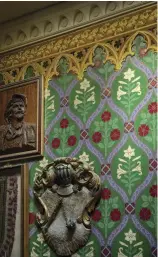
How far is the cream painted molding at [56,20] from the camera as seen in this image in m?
3.69

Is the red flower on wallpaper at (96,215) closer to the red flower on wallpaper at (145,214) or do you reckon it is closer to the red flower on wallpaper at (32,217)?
the red flower on wallpaper at (145,214)

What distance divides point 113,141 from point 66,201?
52cm

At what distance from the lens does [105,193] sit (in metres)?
3.44

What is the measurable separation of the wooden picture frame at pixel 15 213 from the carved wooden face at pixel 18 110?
39 cm

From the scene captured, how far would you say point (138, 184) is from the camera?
330 centimetres

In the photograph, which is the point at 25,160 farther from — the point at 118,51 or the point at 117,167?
the point at 118,51

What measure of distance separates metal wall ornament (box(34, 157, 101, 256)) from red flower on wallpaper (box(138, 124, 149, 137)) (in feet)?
1.37

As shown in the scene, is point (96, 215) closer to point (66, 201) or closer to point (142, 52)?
point (66, 201)

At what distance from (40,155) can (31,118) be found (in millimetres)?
301

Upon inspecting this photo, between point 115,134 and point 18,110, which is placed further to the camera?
point 18,110

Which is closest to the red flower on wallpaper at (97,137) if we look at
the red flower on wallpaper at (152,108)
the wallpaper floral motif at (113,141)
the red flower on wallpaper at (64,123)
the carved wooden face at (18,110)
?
the wallpaper floral motif at (113,141)

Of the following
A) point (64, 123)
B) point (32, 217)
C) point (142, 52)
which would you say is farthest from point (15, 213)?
point (142, 52)

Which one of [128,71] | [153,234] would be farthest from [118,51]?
[153,234]

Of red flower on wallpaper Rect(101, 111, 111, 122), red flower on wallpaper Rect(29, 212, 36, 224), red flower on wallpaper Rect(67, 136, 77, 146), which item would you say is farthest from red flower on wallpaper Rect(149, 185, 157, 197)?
red flower on wallpaper Rect(29, 212, 36, 224)
